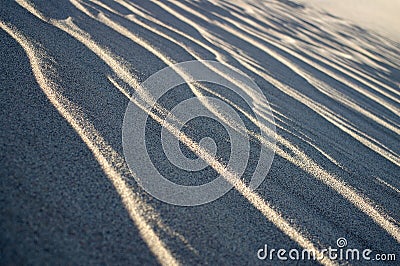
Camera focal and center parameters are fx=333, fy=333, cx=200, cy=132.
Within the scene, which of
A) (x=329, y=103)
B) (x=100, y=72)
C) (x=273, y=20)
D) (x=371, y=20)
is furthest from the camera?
(x=371, y=20)

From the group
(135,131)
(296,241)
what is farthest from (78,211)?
(296,241)

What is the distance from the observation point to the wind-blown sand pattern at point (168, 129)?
825mm

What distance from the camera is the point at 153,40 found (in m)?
1.95

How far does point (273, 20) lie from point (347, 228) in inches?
104

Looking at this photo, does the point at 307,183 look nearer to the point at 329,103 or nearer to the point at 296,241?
the point at 296,241

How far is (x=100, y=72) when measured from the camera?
4.81ft

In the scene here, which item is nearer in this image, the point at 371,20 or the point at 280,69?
the point at 280,69

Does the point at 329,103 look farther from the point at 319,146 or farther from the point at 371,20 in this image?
the point at 371,20

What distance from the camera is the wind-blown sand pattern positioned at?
0.83 meters

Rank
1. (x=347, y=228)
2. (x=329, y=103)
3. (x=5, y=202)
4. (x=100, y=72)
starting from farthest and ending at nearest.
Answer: (x=329, y=103) < (x=100, y=72) < (x=347, y=228) < (x=5, y=202)

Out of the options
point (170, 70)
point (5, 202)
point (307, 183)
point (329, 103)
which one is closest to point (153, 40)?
point (170, 70)

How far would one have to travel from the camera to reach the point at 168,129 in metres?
1.27

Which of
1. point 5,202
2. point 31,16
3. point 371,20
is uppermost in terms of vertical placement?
point 371,20

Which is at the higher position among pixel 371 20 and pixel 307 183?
pixel 371 20
